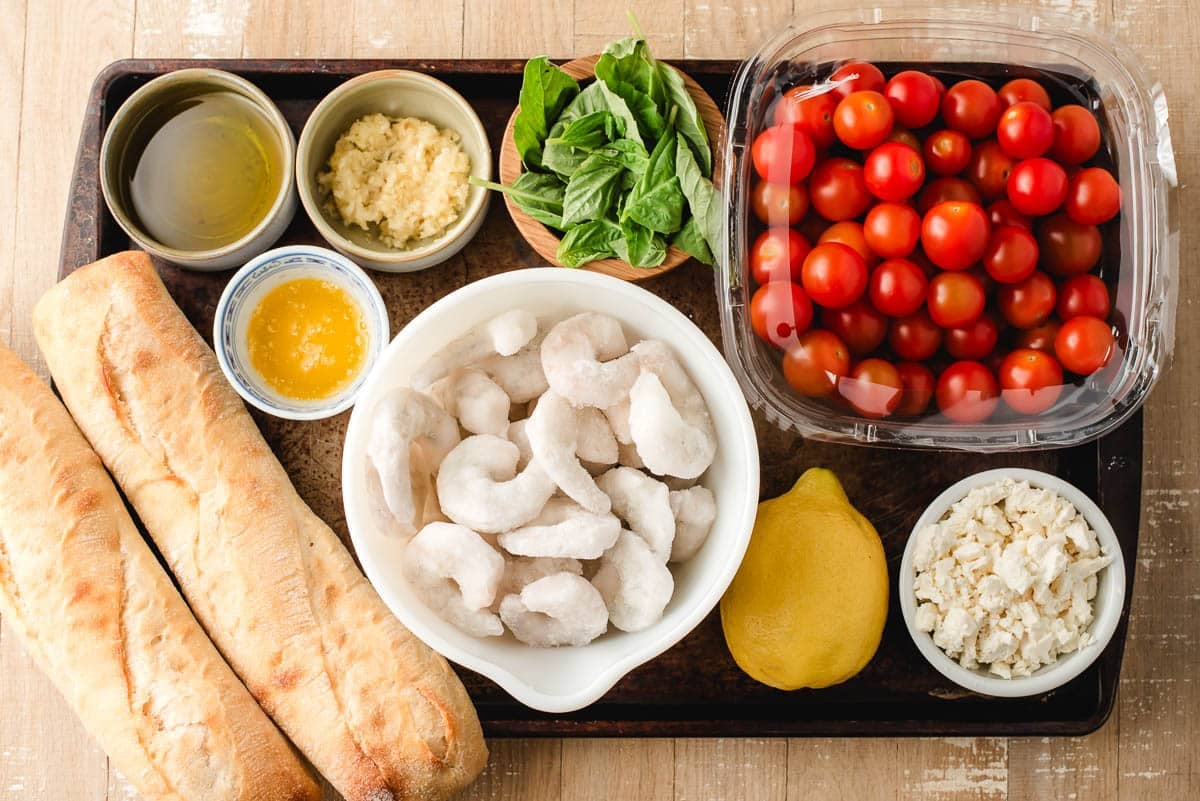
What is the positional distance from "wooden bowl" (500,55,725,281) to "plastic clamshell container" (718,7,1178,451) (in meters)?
0.05

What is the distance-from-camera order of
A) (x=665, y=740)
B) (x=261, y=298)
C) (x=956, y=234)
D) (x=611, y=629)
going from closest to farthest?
(x=956, y=234)
(x=611, y=629)
(x=261, y=298)
(x=665, y=740)

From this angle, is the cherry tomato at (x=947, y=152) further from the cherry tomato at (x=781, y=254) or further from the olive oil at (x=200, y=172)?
the olive oil at (x=200, y=172)

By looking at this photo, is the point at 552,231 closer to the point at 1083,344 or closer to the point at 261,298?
the point at 261,298

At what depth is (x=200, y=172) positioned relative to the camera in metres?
1.55

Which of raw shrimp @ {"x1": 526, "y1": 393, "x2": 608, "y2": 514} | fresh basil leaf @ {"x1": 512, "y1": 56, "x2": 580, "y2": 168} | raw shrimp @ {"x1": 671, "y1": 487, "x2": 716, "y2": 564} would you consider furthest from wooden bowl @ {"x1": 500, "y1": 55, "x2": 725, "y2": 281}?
raw shrimp @ {"x1": 671, "y1": 487, "x2": 716, "y2": 564}

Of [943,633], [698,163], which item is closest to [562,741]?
[943,633]

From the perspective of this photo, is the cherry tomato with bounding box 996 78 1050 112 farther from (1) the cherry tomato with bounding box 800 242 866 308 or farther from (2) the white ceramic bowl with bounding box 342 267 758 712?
(2) the white ceramic bowl with bounding box 342 267 758 712

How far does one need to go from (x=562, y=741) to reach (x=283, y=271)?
90 centimetres

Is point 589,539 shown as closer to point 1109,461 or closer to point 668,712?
point 668,712

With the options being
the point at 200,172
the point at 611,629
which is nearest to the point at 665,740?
the point at 611,629

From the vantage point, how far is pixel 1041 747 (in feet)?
5.47

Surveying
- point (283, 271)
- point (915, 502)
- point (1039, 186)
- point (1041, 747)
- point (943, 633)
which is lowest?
point (1041, 747)

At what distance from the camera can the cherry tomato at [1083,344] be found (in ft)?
4.35

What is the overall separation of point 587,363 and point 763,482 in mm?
411
